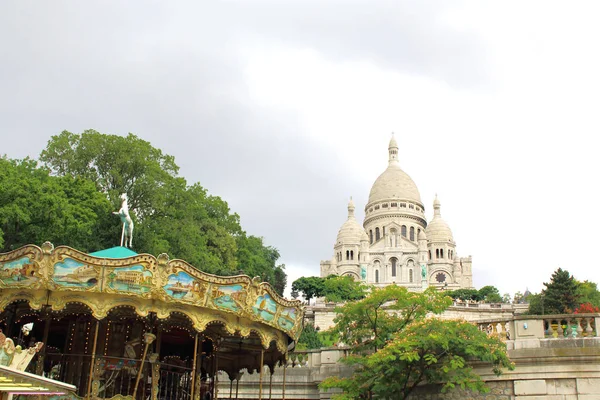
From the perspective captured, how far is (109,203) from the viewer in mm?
34312

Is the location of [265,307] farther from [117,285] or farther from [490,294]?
[490,294]

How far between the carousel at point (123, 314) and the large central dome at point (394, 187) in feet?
316

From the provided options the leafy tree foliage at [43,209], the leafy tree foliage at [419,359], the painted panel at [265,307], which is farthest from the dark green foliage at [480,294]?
the painted panel at [265,307]

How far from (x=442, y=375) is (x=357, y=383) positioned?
8.36 feet

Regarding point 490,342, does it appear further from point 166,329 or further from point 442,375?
point 166,329

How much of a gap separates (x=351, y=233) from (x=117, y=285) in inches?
3749

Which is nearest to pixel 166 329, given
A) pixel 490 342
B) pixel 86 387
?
pixel 86 387

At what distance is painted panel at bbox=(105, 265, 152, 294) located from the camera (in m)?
15.3

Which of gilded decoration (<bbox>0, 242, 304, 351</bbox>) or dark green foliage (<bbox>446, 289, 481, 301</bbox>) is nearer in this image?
gilded decoration (<bbox>0, 242, 304, 351</bbox>)

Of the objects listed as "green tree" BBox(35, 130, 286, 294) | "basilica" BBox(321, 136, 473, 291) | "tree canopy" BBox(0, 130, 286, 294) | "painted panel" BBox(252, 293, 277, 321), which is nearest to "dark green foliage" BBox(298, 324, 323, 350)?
"tree canopy" BBox(0, 130, 286, 294)

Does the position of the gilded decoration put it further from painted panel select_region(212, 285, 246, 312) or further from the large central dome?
the large central dome

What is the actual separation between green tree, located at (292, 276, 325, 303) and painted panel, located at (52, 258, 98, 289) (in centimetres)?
6331

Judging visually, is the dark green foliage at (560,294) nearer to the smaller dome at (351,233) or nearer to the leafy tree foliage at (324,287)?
the leafy tree foliage at (324,287)

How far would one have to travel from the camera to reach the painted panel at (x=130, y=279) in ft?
50.1
